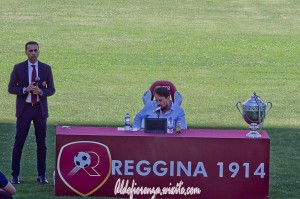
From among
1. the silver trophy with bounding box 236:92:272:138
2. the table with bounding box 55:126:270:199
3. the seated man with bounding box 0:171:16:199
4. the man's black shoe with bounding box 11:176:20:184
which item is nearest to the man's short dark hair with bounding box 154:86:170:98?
the table with bounding box 55:126:270:199

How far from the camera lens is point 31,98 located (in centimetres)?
1590

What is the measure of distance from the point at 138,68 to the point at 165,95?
17147 millimetres

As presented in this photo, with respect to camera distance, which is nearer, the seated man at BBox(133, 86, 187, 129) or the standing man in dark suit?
the seated man at BBox(133, 86, 187, 129)

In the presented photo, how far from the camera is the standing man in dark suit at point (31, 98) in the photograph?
15.9 m

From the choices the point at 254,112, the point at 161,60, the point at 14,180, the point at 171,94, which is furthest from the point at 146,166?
the point at 161,60

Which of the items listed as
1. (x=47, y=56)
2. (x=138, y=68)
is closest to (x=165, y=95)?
(x=138, y=68)

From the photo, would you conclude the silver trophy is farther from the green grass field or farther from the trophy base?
the green grass field

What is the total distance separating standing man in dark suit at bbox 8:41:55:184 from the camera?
15891 millimetres

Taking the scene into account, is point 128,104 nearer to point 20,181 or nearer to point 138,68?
point 138,68

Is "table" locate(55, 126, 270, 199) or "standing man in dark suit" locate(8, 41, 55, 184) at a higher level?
"standing man in dark suit" locate(8, 41, 55, 184)

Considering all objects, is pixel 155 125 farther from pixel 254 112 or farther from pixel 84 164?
pixel 254 112

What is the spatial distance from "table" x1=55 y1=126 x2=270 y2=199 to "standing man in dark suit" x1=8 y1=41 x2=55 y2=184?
1168 mm

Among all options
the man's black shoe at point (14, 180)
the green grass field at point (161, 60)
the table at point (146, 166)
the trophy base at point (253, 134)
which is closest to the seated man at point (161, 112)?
the table at point (146, 166)

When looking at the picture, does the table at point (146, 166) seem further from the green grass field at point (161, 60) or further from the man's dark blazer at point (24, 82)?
the man's dark blazer at point (24, 82)
